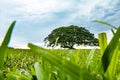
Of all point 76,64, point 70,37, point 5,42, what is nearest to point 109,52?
point 76,64

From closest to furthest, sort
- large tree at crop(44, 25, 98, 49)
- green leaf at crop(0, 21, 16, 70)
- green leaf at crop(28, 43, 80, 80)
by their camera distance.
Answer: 1. green leaf at crop(28, 43, 80, 80)
2. green leaf at crop(0, 21, 16, 70)
3. large tree at crop(44, 25, 98, 49)

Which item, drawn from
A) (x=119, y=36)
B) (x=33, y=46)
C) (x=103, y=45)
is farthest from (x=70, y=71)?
(x=103, y=45)

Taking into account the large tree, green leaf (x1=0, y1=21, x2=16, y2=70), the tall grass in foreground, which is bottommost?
the tall grass in foreground

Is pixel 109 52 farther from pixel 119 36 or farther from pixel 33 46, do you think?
pixel 33 46

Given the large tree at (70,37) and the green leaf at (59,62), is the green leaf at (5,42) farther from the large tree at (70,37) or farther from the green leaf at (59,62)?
the large tree at (70,37)

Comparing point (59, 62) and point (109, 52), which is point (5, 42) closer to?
point (59, 62)

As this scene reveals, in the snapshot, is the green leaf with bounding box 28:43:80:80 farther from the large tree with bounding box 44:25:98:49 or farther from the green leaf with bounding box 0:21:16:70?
the large tree with bounding box 44:25:98:49

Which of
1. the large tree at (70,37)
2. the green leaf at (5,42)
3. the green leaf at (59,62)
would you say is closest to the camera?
the green leaf at (59,62)

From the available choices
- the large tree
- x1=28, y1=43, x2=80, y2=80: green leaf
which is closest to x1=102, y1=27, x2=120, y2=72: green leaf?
x1=28, y1=43, x2=80, y2=80: green leaf

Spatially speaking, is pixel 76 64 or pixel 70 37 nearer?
pixel 76 64

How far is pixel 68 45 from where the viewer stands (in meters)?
66.8

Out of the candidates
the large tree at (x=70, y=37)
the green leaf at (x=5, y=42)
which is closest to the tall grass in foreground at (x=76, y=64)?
the green leaf at (x=5, y=42)

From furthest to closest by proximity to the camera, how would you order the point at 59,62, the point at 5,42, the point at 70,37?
the point at 70,37 → the point at 5,42 → the point at 59,62

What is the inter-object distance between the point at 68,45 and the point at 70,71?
6590 centimetres
